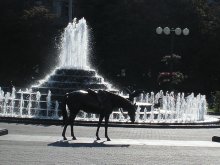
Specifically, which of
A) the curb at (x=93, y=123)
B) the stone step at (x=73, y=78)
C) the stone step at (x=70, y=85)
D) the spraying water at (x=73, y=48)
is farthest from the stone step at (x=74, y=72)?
the curb at (x=93, y=123)

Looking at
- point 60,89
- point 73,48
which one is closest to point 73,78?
point 60,89

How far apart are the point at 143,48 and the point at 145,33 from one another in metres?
1.64

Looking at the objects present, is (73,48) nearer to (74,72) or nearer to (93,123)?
(74,72)

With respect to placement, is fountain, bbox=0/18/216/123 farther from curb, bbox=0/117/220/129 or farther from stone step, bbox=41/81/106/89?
curb, bbox=0/117/220/129

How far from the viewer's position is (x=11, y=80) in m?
66.1

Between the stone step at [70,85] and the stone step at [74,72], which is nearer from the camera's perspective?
the stone step at [70,85]

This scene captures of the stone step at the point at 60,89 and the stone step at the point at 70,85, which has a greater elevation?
the stone step at the point at 70,85

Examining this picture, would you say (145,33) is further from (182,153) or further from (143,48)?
(182,153)

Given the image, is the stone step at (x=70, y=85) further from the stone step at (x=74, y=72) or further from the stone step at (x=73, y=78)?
the stone step at (x=74, y=72)

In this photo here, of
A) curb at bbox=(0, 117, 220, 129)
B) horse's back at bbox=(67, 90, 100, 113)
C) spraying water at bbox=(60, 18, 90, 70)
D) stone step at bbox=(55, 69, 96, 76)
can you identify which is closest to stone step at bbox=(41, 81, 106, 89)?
stone step at bbox=(55, 69, 96, 76)

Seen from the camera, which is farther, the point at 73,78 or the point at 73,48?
the point at 73,48

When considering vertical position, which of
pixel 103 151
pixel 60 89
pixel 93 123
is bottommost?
pixel 103 151

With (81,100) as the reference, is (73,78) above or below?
above

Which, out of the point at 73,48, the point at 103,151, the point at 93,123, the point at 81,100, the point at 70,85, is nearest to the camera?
the point at 103,151
